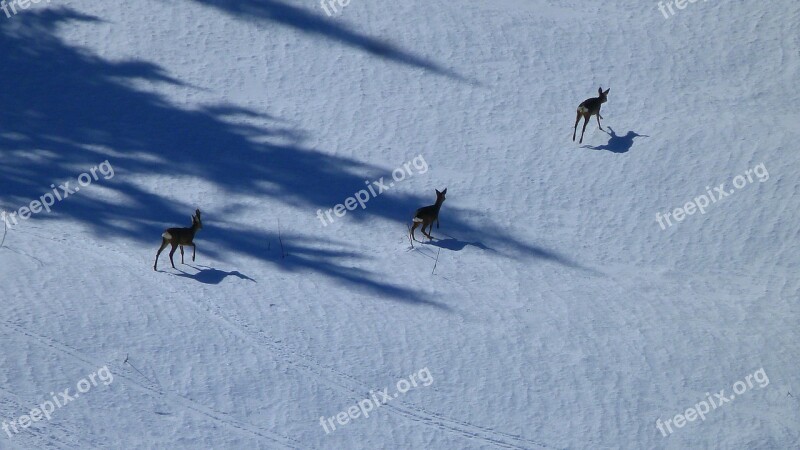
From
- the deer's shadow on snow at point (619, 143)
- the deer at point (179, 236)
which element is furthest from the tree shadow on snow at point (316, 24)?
the deer at point (179, 236)

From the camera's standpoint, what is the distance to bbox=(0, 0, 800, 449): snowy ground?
53.4 ft

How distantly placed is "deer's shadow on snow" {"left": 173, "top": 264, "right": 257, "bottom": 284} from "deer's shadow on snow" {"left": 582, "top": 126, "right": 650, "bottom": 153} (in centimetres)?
797

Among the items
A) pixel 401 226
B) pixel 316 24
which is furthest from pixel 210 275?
pixel 316 24

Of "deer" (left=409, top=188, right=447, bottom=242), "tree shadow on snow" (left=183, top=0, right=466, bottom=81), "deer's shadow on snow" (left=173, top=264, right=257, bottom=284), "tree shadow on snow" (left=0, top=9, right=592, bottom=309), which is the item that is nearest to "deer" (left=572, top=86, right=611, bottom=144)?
"tree shadow on snow" (left=0, top=9, right=592, bottom=309)

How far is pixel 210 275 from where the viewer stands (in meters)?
18.6

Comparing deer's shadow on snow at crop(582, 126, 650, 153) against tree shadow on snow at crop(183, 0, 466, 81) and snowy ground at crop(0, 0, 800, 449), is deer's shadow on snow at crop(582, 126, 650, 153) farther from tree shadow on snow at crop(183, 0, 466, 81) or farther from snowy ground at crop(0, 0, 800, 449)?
tree shadow on snow at crop(183, 0, 466, 81)

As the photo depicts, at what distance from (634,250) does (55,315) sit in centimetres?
1036

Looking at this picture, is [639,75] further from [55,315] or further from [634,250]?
[55,315]

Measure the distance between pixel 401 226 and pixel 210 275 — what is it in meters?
3.85

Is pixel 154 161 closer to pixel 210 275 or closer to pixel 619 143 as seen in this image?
pixel 210 275

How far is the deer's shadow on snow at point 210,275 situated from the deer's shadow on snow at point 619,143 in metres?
7.97

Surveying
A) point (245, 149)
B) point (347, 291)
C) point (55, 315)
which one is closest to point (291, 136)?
point (245, 149)

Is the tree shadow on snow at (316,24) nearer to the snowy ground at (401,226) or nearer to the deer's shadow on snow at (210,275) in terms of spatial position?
the snowy ground at (401,226)

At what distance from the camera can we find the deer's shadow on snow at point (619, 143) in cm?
2203
